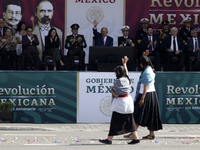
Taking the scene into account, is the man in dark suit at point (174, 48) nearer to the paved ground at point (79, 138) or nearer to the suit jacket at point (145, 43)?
the suit jacket at point (145, 43)

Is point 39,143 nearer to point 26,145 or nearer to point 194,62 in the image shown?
point 26,145

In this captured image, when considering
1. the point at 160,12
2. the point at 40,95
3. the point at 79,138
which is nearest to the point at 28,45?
the point at 40,95

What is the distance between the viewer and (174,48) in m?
15.9

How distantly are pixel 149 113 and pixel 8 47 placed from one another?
25.5 feet

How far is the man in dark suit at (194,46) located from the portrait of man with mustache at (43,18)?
5.18 m

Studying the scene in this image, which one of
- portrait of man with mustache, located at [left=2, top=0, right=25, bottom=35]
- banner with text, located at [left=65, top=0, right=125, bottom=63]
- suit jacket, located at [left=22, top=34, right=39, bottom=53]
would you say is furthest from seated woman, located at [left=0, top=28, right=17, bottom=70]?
banner with text, located at [left=65, top=0, right=125, bottom=63]

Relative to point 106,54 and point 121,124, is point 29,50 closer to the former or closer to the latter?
point 106,54

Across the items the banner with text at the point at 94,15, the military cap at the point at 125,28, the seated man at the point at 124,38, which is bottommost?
the seated man at the point at 124,38

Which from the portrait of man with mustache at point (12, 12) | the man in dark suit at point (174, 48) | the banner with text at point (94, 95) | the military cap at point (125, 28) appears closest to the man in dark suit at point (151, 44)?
the man in dark suit at point (174, 48)

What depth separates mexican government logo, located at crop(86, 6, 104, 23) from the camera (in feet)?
57.6

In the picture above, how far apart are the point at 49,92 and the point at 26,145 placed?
4.07 metres

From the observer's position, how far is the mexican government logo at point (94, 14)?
17.5 meters

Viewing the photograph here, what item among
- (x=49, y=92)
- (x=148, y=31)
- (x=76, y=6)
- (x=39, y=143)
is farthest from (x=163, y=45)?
(x=39, y=143)

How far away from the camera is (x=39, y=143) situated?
28.7 feet
